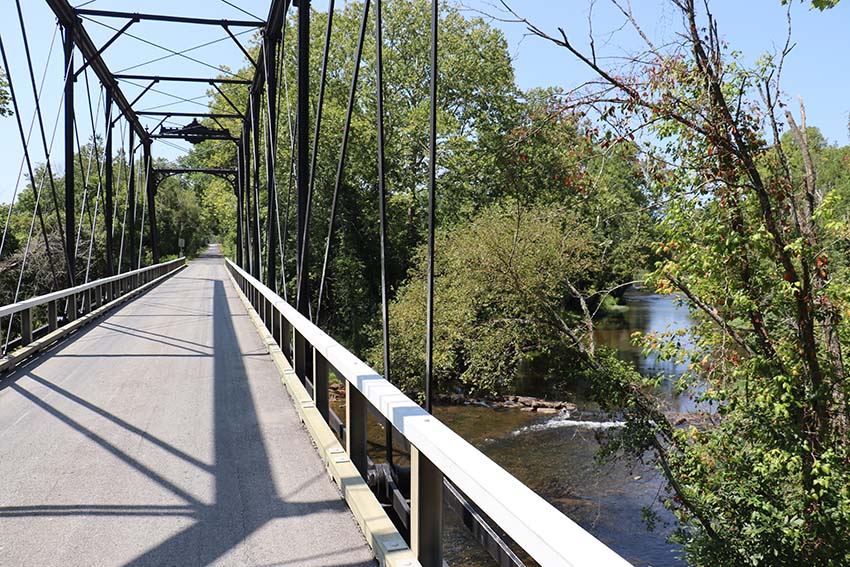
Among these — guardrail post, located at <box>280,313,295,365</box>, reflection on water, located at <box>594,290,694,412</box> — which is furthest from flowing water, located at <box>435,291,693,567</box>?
guardrail post, located at <box>280,313,295,365</box>

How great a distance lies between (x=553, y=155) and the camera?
99.9 ft

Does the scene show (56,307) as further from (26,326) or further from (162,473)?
(162,473)

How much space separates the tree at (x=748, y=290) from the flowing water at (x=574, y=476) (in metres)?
1.42

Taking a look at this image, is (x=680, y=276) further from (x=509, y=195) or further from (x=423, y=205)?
(x=423, y=205)

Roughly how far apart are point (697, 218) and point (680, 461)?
11.8ft

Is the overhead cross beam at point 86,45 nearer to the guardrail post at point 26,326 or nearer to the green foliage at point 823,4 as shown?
the guardrail post at point 26,326

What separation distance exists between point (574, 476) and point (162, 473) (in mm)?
12521

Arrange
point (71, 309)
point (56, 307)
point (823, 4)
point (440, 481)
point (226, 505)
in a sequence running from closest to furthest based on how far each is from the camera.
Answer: point (440, 481), point (226, 505), point (823, 4), point (56, 307), point (71, 309)

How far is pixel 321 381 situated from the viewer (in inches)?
201

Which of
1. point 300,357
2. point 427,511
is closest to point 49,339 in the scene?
point 300,357

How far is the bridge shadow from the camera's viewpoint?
327 centimetres

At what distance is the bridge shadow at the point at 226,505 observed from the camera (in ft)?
10.7


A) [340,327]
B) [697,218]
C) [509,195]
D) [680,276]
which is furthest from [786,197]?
[340,327]

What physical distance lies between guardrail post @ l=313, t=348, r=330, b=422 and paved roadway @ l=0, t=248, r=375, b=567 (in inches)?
10.6
